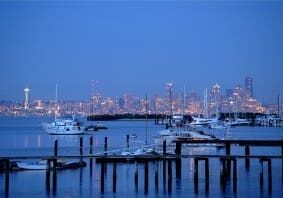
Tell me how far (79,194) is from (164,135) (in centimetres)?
4525

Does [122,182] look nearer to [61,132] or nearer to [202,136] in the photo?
[202,136]

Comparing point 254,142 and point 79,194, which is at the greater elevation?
point 254,142

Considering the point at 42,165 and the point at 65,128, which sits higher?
the point at 65,128

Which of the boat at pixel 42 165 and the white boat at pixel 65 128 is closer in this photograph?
the boat at pixel 42 165

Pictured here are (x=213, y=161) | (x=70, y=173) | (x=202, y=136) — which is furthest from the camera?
(x=202, y=136)

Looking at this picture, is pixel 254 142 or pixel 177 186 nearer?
pixel 177 186

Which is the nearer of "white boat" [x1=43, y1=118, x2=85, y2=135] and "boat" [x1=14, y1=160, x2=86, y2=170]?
"boat" [x1=14, y1=160, x2=86, y2=170]

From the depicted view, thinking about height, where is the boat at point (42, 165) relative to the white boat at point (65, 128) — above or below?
below

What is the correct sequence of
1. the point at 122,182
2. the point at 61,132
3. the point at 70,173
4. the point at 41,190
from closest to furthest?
the point at 41,190
the point at 122,182
the point at 70,173
the point at 61,132

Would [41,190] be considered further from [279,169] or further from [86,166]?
[279,169]

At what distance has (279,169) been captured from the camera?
5247 cm

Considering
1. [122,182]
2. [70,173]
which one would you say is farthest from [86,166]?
[122,182]

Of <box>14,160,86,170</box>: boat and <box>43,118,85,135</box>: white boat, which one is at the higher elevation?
<box>43,118,85,135</box>: white boat

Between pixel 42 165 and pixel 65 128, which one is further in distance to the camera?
pixel 65 128
